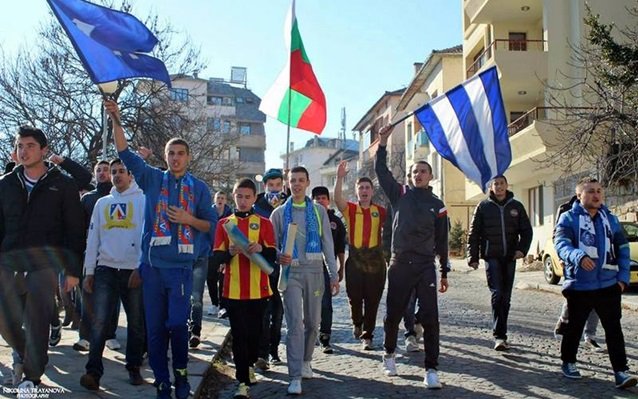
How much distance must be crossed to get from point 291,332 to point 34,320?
2.22 metres

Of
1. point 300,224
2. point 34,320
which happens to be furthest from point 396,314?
point 34,320

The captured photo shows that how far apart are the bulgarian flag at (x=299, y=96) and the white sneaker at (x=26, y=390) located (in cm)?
587

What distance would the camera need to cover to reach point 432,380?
6.27 m

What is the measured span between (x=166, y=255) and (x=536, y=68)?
2455cm

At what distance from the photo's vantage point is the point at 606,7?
26.1 meters

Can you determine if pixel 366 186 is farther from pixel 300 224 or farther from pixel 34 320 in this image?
pixel 34 320

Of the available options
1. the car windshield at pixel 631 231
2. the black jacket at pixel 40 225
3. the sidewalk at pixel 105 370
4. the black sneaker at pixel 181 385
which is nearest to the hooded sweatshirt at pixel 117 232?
the black jacket at pixel 40 225

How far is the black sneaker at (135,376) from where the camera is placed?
6.00 m

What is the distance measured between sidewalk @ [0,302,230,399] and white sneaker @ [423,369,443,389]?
2075 mm

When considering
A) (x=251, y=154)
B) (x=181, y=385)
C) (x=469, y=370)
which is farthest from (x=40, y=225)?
(x=251, y=154)

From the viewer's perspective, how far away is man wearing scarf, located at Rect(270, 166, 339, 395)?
6.37 m

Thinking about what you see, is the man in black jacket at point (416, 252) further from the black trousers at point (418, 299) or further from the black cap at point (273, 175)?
the black cap at point (273, 175)

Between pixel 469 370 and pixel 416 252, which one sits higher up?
pixel 416 252

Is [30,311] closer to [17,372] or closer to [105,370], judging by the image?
[17,372]
